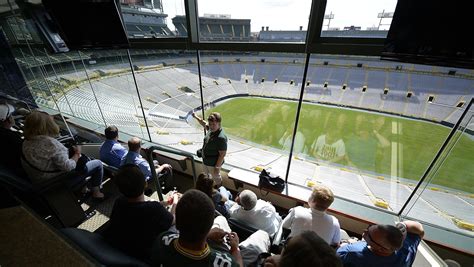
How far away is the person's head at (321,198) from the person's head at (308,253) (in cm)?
89

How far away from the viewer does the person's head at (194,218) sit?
2.96 ft

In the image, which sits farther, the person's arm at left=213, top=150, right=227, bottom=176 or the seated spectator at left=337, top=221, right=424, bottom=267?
the person's arm at left=213, top=150, right=227, bottom=176

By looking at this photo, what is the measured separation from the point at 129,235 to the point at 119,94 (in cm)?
1438

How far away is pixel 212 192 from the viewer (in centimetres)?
175

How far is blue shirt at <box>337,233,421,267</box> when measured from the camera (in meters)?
1.32

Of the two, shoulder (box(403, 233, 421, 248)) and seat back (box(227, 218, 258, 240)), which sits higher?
shoulder (box(403, 233, 421, 248))

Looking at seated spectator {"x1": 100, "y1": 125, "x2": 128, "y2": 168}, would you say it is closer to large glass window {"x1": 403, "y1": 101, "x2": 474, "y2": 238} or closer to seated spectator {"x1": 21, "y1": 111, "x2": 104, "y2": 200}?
seated spectator {"x1": 21, "y1": 111, "x2": 104, "y2": 200}

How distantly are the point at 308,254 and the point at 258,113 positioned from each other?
17694mm

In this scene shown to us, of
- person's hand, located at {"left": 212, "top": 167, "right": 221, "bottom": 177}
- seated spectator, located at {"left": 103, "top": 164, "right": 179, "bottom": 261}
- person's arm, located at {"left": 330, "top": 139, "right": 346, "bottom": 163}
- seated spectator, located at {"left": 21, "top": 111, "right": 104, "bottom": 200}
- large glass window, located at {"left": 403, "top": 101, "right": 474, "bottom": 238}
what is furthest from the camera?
person's arm, located at {"left": 330, "top": 139, "right": 346, "bottom": 163}

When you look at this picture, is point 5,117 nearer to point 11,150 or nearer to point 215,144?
point 11,150

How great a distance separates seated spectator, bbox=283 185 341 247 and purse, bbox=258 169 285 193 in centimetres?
74

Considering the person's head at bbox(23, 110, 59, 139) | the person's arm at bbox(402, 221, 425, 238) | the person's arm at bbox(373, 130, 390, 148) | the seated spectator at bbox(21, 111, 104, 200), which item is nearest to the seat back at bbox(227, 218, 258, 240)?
the person's arm at bbox(402, 221, 425, 238)

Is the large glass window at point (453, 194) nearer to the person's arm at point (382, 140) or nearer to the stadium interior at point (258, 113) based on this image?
the stadium interior at point (258, 113)

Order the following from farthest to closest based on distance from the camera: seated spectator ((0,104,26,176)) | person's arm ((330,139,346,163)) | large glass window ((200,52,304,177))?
large glass window ((200,52,304,177))
person's arm ((330,139,346,163))
seated spectator ((0,104,26,176))
